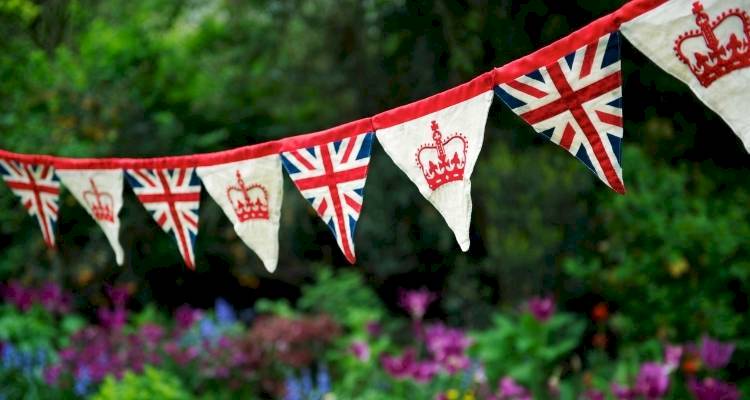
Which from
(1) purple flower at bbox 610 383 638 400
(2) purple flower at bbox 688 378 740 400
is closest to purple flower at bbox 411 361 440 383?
(1) purple flower at bbox 610 383 638 400

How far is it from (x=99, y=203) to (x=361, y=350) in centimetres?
149

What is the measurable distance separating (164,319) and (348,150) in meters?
3.68

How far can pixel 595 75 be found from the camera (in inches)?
75.9

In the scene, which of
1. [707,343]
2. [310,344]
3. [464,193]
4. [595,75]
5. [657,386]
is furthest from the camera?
[310,344]

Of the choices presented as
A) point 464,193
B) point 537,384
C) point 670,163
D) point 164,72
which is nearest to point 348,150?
point 464,193

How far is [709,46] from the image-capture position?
1774 mm

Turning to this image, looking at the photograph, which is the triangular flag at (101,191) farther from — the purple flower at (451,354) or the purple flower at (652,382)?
the purple flower at (652,382)

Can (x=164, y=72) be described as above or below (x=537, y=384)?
above

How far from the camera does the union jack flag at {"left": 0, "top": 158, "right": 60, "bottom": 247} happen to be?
10.1ft

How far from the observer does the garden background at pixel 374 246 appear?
13.5 feet

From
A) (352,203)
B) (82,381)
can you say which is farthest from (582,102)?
(82,381)

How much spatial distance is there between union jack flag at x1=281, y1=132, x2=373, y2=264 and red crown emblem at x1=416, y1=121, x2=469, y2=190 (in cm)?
18

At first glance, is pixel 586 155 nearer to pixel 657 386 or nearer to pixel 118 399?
pixel 657 386

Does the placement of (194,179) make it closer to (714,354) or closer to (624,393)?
(624,393)
